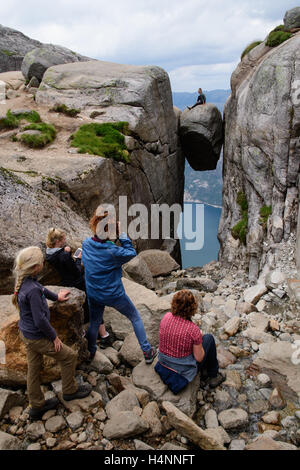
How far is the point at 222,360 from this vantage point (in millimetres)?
8180

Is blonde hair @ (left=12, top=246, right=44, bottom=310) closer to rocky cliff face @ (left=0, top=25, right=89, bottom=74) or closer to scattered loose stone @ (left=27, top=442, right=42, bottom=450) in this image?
scattered loose stone @ (left=27, top=442, right=42, bottom=450)

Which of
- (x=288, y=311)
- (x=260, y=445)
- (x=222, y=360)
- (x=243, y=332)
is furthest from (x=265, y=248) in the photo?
(x=260, y=445)

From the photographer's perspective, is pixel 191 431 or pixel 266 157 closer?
pixel 191 431

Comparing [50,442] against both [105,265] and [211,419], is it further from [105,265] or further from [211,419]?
[105,265]

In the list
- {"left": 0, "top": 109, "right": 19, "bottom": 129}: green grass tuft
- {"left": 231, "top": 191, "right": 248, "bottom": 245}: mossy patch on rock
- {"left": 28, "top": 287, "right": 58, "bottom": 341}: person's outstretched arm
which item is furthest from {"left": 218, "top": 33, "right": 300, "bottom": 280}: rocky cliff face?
{"left": 0, "top": 109, "right": 19, "bottom": 129}: green grass tuft

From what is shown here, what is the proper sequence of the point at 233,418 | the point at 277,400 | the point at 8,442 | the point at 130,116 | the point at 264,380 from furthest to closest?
the point at 130,116, the point at 264,380, the point at 277,400, the point at 233,418, the point at 8,442

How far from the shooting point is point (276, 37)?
21344 mm

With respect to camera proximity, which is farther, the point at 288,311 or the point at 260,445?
the point at 288,311

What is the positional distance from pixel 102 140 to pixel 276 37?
1277cm

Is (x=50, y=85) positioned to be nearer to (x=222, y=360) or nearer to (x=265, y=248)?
(x=265, y=248)

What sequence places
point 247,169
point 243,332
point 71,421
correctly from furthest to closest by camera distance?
point 247,169 < point 243,332 < point 71,421

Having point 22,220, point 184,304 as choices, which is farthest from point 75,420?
point 22,220

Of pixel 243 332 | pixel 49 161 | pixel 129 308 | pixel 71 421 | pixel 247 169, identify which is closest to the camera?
pixel 71 421
